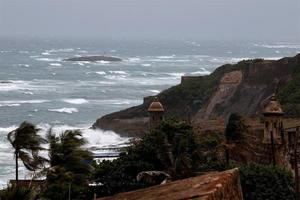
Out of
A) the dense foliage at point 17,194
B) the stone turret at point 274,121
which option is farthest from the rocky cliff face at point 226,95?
the dense foliage at point 17,194

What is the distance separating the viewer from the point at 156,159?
25.2 m

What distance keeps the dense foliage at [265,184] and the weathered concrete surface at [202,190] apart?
8.60m

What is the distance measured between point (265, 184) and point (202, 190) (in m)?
10.1

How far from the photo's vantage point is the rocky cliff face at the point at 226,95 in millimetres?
65250

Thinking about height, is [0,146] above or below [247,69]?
below

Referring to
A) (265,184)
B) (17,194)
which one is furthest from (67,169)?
(17,194)

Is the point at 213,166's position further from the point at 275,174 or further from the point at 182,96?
the point at 182,96

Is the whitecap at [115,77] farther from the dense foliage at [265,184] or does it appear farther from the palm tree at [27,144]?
the dense foliage at [265,184]

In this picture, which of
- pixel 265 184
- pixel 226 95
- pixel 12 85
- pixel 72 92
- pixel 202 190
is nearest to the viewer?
pixel 202 190

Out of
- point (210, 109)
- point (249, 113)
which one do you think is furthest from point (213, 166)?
point (210, 109)

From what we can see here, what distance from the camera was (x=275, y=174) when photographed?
23.5 meters

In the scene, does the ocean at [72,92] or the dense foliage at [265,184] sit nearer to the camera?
the dense foliage at [265,184]

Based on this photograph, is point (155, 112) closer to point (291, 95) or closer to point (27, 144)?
point (27, 144)

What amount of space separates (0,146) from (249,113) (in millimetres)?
21666
